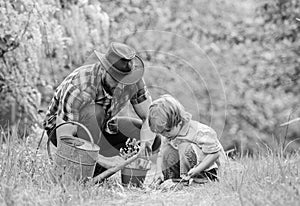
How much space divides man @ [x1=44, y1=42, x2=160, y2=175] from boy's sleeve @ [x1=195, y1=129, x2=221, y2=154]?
363 mm

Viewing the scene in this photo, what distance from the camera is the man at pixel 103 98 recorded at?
329 cm

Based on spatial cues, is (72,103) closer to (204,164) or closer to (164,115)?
(164,115)

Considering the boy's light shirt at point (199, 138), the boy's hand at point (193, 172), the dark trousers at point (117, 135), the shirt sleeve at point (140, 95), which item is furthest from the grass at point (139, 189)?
the shirt sleeve at point (140, 95)

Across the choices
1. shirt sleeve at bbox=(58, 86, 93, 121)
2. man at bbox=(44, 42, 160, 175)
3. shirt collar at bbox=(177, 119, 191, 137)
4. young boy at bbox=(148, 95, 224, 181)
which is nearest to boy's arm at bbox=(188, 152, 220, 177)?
young boy at bbox=(148, 95, 224, 181)

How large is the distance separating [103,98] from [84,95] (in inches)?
6.0

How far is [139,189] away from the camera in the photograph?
3.41 metres

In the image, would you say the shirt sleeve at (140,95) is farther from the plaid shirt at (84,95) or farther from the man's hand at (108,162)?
the man's hand at (108,162)

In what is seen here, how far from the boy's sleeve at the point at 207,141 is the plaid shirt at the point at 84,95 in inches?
21.3

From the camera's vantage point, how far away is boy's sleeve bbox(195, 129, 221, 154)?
3.39 metres

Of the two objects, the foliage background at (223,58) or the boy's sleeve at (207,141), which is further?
the foliage background at (223,58)

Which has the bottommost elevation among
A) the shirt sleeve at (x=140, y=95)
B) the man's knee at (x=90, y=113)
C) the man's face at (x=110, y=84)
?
the man's knee at (x=90, y=113)

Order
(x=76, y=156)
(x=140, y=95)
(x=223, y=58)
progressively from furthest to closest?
(x=223, y=58) → (x=140, y=95) → (x=76, y=156)

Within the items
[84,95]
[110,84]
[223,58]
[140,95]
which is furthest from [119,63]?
[223,58]

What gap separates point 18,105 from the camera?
5.50 metres
